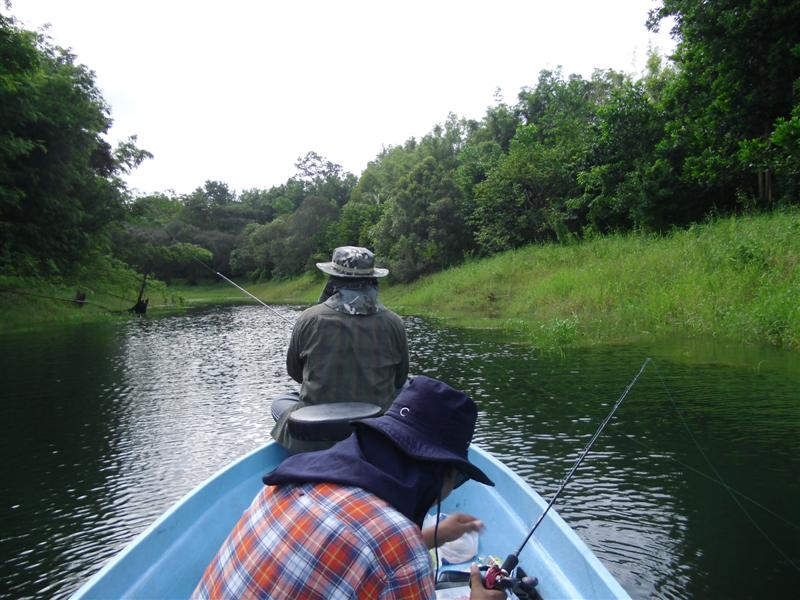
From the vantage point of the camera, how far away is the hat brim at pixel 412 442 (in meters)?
1.72

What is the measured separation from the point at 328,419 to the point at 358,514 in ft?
6.47

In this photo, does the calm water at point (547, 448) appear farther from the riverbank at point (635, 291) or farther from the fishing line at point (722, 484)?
the riverbank at point (635, 291)

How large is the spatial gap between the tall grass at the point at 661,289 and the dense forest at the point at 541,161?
166 centimetres

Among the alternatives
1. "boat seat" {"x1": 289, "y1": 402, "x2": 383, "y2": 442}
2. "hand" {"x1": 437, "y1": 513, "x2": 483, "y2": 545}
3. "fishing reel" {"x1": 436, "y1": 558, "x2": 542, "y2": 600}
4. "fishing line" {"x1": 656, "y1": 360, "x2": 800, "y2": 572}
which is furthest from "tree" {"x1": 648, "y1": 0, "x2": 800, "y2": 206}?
"hand" {"x1": 437, "y1": 513, "x2": 483, "y2": 545}

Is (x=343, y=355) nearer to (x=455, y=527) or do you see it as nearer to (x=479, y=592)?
(x=455, y=527)

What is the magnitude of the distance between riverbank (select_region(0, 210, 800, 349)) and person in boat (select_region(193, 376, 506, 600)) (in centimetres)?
1057

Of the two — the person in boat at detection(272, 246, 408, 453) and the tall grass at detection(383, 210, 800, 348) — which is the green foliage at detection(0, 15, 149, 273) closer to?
the tall grass at detection(383, 210, 800, 348)

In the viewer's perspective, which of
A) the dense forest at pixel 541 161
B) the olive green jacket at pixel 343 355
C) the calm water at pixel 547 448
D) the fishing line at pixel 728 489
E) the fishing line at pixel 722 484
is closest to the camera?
the olive green jacket at pixel 343 355

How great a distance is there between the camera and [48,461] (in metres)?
6.50

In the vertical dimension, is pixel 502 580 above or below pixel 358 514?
below

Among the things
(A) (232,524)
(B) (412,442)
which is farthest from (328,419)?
(B) (412,442)

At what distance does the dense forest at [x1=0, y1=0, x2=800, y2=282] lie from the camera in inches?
613

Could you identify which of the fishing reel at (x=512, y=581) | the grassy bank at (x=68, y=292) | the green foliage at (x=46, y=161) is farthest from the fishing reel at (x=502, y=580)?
the grassy bank at (x=68, y=292)

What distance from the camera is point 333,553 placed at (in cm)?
159
